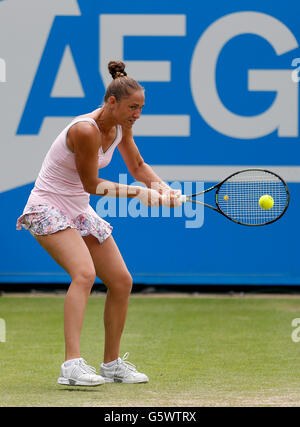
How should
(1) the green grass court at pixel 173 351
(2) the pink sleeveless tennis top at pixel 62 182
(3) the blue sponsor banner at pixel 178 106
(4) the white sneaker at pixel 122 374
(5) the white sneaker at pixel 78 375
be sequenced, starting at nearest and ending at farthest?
1. (1) the green grass court at pixel 173 351
2. (5) the white sneaker at pixel 78 375
3. (2) the pink sleeveless tennis top at pixel 62 182
4. (4) the white sneaker at pixel 122 374
5. (3) the blue sponsor banner at pixel 178 106

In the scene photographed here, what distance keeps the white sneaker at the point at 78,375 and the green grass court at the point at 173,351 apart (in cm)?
5

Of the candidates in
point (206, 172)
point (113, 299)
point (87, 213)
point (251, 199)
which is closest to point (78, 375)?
point (113, 299)

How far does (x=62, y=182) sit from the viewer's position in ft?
13.6

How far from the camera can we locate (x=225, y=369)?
4625mm

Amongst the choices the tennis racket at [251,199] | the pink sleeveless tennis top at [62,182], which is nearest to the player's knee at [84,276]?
the pink sleeveless tennis top at [62,182]

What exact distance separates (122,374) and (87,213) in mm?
812

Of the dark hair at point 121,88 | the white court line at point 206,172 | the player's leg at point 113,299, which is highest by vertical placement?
the white court line at point 206,172

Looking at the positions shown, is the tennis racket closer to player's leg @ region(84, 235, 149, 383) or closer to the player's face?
player's leg @ region(84, 235, 149, 383)

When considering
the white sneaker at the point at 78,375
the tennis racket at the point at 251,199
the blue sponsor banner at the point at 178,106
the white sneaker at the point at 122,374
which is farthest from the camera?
the blue sponsor banner at the point at 178,106

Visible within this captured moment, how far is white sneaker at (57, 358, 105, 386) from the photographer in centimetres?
394

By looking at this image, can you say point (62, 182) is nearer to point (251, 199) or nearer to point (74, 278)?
point (74, 278)

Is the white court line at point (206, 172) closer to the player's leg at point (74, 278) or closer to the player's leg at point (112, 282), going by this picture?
the player's leg at point (112, 282)

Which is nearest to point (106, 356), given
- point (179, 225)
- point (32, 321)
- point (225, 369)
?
point (225, 369)

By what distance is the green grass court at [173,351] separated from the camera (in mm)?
3836
